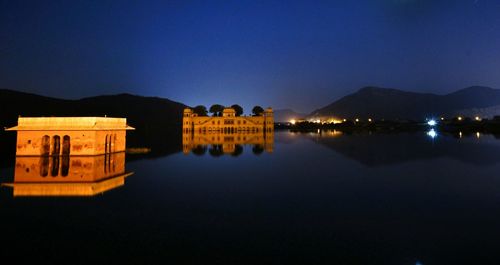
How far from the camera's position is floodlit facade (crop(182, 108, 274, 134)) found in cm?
10150

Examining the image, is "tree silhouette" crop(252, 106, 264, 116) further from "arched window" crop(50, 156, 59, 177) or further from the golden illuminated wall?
"arched window" crop(50, 156, 59, 177)

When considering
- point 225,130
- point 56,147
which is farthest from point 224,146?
point 225,130

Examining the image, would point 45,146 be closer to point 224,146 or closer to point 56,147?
point 56,147

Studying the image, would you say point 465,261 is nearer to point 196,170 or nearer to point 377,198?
point 377,198

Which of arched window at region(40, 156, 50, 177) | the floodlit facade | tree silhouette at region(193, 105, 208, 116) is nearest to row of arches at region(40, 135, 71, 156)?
arched window at region(40, 156, 50, 177)

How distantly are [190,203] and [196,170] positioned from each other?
10.8m

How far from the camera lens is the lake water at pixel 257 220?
878 centimetres

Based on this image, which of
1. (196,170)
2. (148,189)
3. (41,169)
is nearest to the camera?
(148,189)

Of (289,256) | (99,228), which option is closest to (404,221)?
(289,256)

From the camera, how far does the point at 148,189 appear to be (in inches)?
698

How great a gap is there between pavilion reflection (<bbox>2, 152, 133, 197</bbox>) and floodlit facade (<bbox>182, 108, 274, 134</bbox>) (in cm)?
7307

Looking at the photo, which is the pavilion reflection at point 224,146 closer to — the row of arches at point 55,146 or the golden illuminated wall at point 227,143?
the golden illuminated wall at point 227,143

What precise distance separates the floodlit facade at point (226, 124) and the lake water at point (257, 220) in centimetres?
7979

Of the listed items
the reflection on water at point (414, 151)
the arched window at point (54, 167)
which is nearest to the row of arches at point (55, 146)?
the arched window at point (54, 167)
